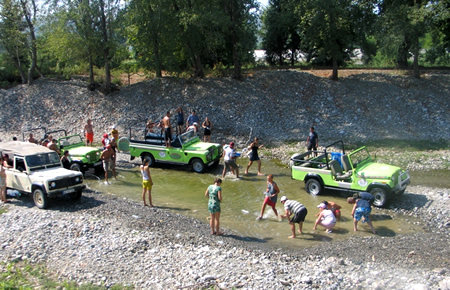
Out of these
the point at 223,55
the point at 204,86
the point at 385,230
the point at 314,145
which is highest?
the point at 223,55

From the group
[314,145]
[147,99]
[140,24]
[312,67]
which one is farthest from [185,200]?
[312,67]

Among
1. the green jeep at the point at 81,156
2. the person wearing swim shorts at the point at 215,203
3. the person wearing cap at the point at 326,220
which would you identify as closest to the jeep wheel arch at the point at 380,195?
the person wearing cap at the point at 326,220

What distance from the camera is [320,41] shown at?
2583cm

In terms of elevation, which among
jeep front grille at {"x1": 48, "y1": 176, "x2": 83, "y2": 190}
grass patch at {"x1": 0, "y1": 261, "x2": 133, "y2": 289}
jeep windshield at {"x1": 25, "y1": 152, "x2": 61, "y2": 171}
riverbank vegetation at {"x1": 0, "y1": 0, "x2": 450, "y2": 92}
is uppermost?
riverbank vegetation at {"x1": 0, "y1": 0, "x2": 450, "y2": 92}

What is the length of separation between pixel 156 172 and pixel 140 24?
11.3 meters

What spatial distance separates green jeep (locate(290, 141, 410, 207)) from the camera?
1296cm

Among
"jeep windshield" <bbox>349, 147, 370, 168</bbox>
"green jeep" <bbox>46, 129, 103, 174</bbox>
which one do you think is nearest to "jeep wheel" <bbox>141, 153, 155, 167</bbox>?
"green jeep" <bbox>46, 129, 103, 174</bbox>

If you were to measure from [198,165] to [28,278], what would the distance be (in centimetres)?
877

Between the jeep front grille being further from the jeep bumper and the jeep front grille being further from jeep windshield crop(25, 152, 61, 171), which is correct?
jeep windshield crop(25, 152, 61, 171)

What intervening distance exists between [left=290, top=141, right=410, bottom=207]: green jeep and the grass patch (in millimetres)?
7722

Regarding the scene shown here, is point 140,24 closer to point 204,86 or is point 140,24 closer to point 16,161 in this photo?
point 204,86

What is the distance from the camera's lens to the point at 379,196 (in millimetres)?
13094

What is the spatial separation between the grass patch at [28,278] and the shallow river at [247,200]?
4.52 m

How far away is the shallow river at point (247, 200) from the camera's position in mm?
11656
